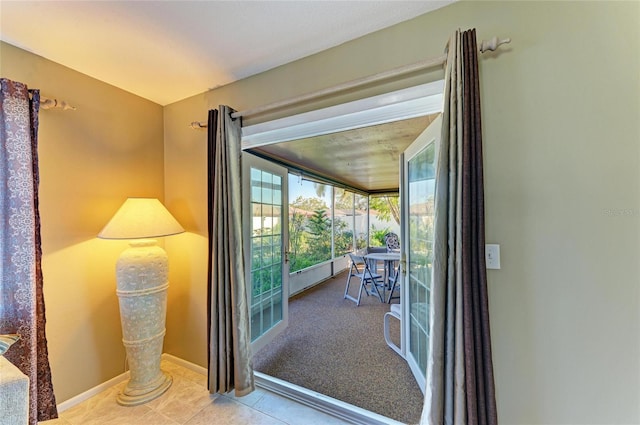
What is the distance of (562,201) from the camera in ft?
3.57

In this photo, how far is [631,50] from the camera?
996 millimetres

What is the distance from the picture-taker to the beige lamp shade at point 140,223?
1.66 m

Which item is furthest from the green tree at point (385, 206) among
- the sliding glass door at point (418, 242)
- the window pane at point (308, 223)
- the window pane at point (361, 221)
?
the sliding glass door at point (418, 242)

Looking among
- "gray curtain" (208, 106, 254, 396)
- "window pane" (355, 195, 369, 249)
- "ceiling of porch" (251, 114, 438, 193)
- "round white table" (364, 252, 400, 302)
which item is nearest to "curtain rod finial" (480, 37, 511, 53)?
"ceiling of porch" (251, 114, 438, 193)

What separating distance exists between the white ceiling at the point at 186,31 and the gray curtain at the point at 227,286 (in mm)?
398

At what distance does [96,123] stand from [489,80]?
8.61ft

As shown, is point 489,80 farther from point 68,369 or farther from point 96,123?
point 68,369

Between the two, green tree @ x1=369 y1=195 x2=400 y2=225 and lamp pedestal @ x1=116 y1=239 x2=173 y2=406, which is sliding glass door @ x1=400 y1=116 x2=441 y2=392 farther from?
green tree @ x1=369 y1=195 x2=400 y2=225

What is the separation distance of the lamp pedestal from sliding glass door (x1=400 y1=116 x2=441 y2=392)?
6.33 feet

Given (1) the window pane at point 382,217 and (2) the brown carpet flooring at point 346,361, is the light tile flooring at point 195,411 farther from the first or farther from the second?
(1) the window pane at point 382,217

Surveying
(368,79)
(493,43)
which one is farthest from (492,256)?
(368,79)

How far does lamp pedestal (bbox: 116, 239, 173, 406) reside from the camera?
1747 mm

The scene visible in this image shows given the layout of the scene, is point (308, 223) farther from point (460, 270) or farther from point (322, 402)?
point (460, 270)

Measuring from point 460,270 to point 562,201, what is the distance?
1.76 feet
